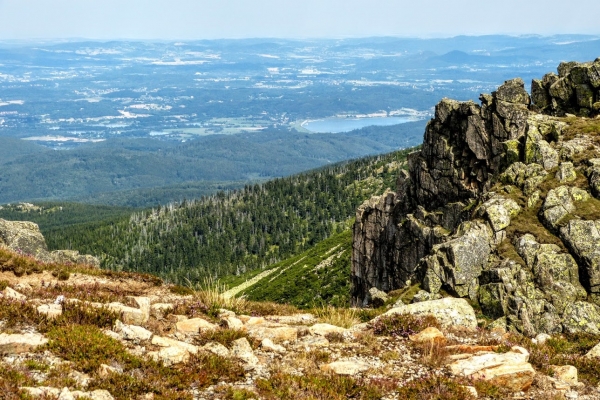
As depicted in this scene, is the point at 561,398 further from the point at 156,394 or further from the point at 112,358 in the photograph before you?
the point at 112,358

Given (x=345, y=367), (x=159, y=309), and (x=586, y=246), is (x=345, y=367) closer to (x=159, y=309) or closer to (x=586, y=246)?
(x=159, y=309)

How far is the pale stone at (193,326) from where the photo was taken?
16.5 metres

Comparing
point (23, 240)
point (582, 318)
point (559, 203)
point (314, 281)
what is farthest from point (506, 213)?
point (314, 281)

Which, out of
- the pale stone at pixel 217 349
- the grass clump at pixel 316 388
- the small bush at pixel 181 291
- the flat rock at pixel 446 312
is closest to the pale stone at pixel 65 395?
the grass clump at pixel 316 388

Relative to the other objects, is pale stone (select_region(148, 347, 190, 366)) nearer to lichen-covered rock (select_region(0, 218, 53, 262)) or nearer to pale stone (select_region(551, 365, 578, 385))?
pale stone (select_region(551, 365, 578, 385))

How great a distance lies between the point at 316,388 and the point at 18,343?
742 centimetres

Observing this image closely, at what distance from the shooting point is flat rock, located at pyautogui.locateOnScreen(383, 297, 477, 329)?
750 inches

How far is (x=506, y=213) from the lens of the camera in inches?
1201

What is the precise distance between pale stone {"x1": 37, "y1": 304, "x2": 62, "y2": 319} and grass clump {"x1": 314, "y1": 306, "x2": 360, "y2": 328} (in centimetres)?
896

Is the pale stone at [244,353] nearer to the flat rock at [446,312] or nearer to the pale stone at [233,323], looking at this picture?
the pale stone at [233,323]

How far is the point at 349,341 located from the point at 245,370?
3.92 meters

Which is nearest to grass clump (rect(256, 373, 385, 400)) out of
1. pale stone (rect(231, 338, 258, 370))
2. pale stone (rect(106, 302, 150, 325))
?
pale stone (rect(231, 338, 258, 370))

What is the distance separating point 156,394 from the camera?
471 inches

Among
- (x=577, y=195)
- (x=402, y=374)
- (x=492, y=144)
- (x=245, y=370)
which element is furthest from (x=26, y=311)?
(x=492, y=144)
